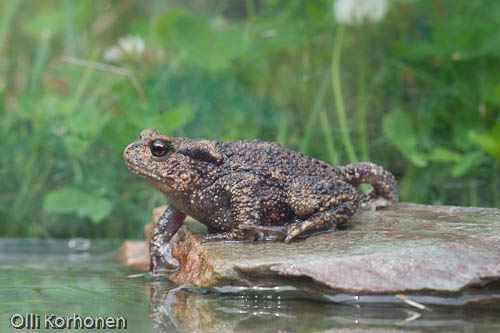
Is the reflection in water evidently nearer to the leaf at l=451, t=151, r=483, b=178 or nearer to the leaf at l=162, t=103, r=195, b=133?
the leaf at l=162, t=103, r=195, b=133

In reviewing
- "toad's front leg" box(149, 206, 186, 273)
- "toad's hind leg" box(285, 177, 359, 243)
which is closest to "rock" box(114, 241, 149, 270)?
"toad's front leg" box(149, 206, 186, 273)

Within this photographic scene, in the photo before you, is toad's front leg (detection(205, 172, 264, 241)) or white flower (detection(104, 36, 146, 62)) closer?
A: toad's front leg (detection(205, 172, 264, 241))

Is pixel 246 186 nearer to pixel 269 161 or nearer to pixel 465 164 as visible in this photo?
pixel 269 161

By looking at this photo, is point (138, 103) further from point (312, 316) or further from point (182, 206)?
point (312, 316)

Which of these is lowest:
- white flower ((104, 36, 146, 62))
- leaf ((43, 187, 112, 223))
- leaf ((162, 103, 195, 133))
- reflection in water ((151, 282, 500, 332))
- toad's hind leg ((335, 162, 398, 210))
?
reflection in water ((151, 282, 500, 332))

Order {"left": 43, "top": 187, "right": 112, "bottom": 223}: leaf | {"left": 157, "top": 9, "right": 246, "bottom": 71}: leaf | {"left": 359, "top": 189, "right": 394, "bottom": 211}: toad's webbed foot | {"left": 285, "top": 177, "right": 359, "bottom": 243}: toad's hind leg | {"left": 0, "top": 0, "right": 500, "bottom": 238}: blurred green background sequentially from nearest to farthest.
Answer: {"left": 285, "top": 177, "right": 359, "bottom": 243}: toad's hind leg < {"left": 359, "top": 189, "right": 394, "bottom": 211}: toad's webbed foot < {"left": 43, "top": 187, "right": 112, "bottom": 223}: leaf < {"left": 0, "top": 0, "right": 500, "bottom": 238}: blurred green background < {"left": 157, "top": 9, "right": 246, "bottom": 71}: leaf

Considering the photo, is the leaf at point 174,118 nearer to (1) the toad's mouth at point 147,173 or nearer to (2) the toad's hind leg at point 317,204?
(1) the toad's mouth at point 147,173

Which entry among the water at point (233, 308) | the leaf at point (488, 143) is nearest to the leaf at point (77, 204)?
the water at point (233, 308)

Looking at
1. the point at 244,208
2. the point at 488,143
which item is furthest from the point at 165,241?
the point at 488,143
